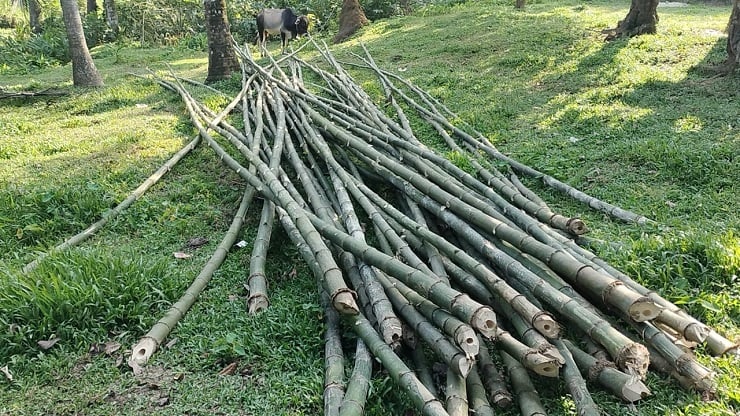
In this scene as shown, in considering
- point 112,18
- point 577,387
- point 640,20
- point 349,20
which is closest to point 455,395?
point 577,387

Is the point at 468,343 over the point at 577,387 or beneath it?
over

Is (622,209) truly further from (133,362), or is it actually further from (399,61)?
(399,61)

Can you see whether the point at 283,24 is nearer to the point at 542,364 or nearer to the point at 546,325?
the point at 546,325

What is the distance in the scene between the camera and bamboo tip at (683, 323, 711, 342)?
2.32m

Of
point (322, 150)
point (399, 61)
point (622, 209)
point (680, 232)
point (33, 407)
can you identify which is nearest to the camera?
point (33, 407)

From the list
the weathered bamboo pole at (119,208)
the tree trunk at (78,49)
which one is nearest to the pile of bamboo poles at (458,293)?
the weathered bamboo pole at (119,208)

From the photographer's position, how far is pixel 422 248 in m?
3.11

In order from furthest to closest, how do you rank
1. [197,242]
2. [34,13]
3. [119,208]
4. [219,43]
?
[34,13] → [219,43] → [119,208] → [197,242]

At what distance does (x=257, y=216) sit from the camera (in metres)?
4.32

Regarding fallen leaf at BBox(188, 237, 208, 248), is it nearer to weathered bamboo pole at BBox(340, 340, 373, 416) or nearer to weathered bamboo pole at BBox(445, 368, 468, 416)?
weathered bamboo pole at BBox(340, 340, 373, 416)

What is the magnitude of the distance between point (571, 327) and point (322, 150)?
8.21 ft

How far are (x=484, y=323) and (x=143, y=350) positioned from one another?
174 cm

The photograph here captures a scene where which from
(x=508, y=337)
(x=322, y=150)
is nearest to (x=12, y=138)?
(x=322, y=150)

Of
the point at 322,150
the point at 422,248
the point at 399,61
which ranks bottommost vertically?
the point at 422,248
